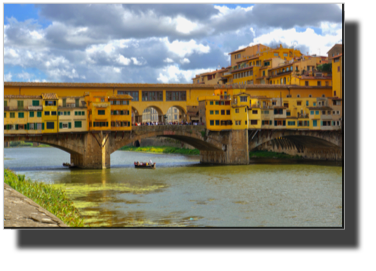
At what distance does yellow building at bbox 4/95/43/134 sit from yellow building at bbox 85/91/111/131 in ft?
13.3

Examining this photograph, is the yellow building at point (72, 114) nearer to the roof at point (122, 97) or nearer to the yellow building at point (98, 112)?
the yellow building at point (98, 112)

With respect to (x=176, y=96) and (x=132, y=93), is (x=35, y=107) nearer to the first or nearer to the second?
(x=132, y=93)

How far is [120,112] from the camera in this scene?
41500mm

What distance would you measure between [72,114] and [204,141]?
1267cm

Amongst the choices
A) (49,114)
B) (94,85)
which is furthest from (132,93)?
(49,114)

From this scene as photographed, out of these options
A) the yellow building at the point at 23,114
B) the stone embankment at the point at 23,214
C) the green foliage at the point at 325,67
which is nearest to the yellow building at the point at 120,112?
the yellow building at the point at 23,114

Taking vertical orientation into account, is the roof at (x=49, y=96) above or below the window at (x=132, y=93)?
below

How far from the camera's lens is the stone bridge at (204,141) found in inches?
1560

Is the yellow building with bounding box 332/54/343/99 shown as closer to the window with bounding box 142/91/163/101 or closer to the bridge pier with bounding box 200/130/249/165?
the bridge pier with bounding box 200/130/249/165

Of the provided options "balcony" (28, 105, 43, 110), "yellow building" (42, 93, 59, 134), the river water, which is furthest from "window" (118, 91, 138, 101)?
the river water

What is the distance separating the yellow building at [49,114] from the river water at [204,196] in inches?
138

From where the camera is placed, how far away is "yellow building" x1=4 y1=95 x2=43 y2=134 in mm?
38134
